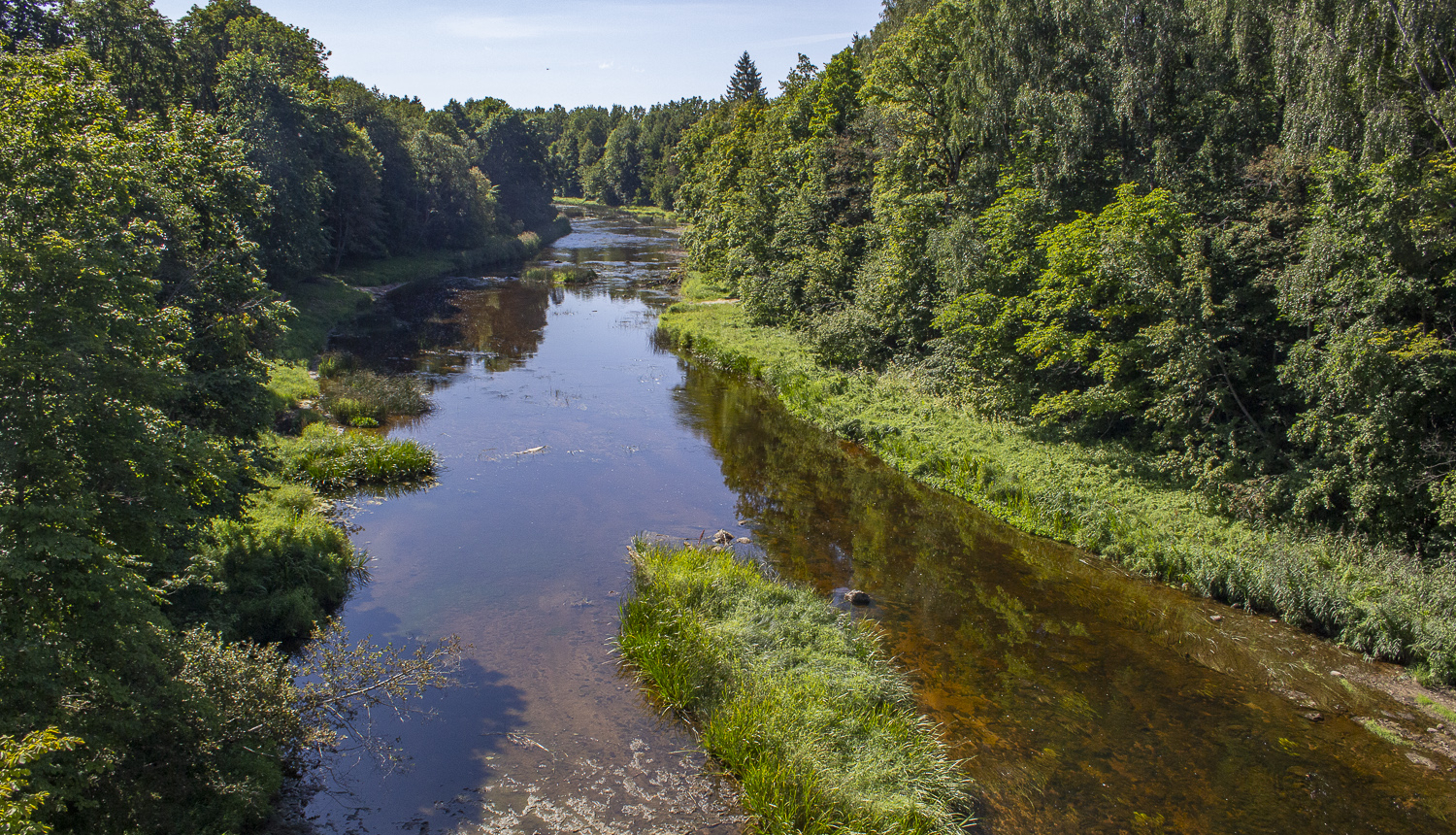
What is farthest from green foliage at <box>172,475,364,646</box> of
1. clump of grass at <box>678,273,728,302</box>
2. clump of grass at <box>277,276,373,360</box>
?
clump of grass at <box>678,273,728,302</box>

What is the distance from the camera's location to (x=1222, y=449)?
56.8 feet

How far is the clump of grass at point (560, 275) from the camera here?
5512 cm

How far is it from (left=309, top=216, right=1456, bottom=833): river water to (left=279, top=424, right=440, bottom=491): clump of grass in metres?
0.88

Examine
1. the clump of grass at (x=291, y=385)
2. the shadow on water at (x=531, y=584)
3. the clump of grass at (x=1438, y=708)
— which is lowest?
the shadow on water at (x=531, y=584)

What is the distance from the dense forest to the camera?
7223 mm

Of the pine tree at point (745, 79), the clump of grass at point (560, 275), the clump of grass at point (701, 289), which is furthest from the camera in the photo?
the pine tree at point (745, 79)

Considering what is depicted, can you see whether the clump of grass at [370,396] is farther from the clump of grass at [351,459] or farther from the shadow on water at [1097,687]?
the shadow on water at [1097,687]

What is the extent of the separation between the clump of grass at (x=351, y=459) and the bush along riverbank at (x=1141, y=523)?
12816mm

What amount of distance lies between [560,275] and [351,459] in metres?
38.7

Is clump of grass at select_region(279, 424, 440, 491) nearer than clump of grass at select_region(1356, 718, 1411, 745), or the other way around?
clump of grass at select_region(1356, 718, 1411, 745)

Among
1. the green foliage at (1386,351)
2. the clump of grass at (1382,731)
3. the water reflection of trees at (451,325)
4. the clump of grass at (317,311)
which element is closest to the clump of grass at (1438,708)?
the clump of grass at (1382,731)

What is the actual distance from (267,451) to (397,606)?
3.73 metres

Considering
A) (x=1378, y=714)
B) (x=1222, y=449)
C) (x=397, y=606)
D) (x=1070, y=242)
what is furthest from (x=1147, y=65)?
(x=397, y=606)

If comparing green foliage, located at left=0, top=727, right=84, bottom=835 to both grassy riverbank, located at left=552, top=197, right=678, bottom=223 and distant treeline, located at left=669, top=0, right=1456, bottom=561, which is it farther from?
grassy riverbank, located at left=552, top=197, right=678, bottom=223
